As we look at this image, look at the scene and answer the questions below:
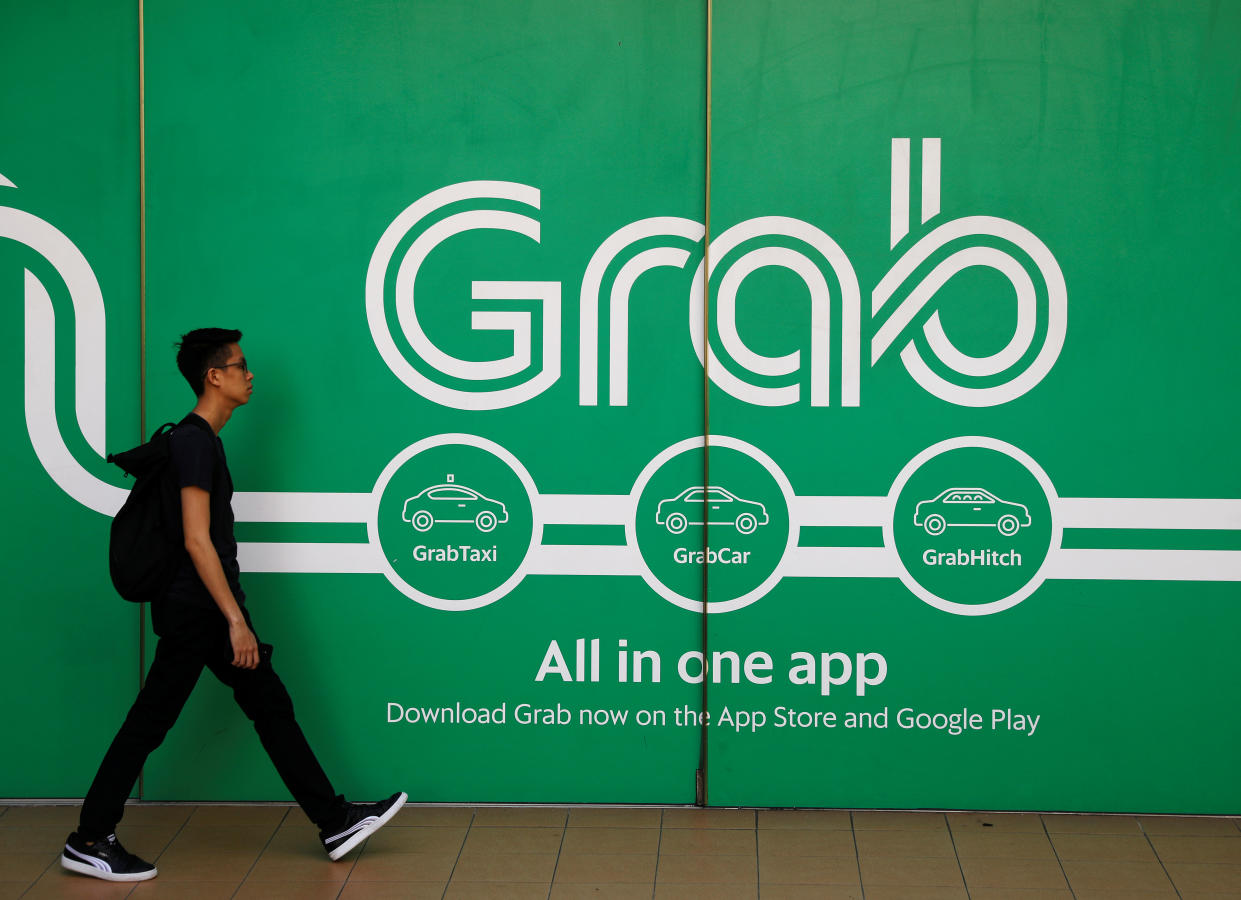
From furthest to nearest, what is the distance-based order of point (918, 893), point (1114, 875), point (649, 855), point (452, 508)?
point (452, 508) → point (649, 855) → point (1114, 875) → point (918, 893)

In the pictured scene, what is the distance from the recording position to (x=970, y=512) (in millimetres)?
3580

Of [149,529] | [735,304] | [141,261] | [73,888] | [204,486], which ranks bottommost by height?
[73,888]

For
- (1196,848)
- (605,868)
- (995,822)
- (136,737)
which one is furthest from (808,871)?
(136,737)

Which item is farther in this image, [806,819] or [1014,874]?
[806,819]

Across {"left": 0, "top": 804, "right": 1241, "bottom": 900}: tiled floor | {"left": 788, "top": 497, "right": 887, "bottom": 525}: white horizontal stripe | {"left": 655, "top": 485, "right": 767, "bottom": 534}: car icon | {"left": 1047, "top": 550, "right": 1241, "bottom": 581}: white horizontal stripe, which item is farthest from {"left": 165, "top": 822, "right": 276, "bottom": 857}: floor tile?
{"left": 1047, "top": 550, "right": 1241, "bottom": 581}: white horizontal stripe

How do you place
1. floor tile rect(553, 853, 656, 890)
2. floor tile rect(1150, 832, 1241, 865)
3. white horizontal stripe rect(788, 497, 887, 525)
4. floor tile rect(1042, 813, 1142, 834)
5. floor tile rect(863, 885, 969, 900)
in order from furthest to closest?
white horizontal stripe rect(788, 497, 887, 525)
floor tile rect(1042, 813, 1142, 834)
floor tile rect(1150, 832, 1241, 865)
floor tile rect(553, 853, 656, 890)
floor tile rect(863, 885, 969, 900)

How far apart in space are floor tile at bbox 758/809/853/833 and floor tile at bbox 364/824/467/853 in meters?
0.95

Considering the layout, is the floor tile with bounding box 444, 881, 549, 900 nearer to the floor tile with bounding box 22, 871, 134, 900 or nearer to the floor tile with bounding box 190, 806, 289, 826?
the floor tile with bounding box 190, 806, 289, 826

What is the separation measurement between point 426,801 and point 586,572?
92 cm

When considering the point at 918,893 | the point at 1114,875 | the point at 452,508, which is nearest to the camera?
the point at 918,893

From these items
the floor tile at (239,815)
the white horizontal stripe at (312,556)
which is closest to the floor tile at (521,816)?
the floor tile at (239,815)

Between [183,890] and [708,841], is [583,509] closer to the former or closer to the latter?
[708,841]

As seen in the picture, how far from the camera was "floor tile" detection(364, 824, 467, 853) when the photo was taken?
3.38 m

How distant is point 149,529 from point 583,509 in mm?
1295
